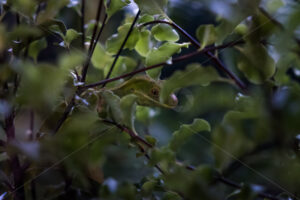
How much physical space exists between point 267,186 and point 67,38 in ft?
1.04

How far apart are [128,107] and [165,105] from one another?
7 centimetres

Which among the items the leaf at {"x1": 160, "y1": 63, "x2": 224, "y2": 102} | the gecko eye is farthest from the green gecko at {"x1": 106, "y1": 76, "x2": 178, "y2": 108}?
the leaf at {"x1": 160, "y1": 63, "x2": 224, "y2": 102}

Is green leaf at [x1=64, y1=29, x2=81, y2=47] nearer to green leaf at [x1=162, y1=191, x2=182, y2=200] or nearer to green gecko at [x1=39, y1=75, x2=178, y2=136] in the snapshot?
green gecko at [x1=39, y1=75, x2=178, y2=136]

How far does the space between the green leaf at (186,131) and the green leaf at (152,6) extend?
0.15m

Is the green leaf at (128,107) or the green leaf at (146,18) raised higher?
the green leaf at (146,18)

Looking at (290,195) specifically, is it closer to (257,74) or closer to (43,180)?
(257,74)

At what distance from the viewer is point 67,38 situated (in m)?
0.44

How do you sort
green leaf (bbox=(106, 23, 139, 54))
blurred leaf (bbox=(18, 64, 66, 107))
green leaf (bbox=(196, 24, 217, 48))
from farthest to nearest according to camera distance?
green leaf (bbox=(106, 23, 139, 54)) < green leaf (bbox=(196, 24, 217, 48)) < blurred leaf (bbox=(18, 64, 66, 107))

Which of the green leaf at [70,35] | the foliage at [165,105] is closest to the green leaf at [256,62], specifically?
the foliage at [165,105]

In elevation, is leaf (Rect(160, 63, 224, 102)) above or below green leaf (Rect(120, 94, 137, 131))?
above

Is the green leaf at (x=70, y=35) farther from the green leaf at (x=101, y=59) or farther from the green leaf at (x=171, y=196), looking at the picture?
the green leaf at (x=171, y=196)

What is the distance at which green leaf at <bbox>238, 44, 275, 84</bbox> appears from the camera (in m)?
0.34

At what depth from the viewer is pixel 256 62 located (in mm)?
344

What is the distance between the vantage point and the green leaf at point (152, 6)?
1.34 feet
